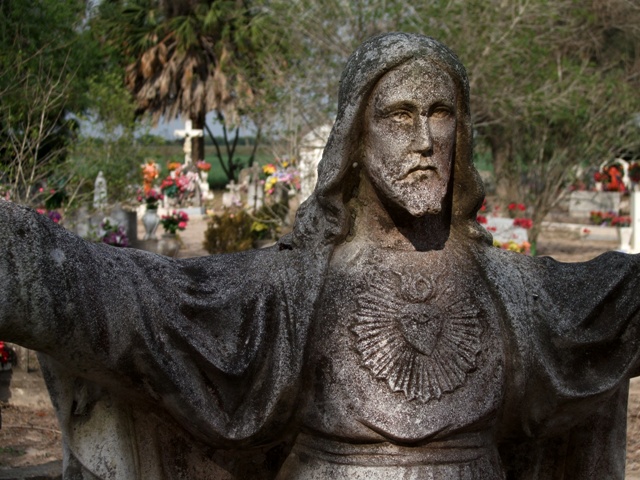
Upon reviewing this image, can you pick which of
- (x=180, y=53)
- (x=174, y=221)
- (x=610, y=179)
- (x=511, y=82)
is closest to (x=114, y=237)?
(x=174, y=221)

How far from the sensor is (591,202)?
23.0 meters

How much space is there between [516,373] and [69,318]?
1266mm

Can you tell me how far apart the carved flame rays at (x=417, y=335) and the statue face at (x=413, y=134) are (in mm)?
245

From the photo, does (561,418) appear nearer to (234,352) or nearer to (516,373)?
(516,373)

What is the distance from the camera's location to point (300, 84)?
1426 centimetres

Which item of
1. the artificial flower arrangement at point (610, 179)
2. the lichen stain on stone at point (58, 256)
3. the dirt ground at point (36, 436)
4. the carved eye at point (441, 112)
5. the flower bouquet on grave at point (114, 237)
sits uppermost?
the carved eye at point (441, 112)

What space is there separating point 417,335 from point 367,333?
0.46 ft

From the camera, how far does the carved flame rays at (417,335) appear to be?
278 centimetres

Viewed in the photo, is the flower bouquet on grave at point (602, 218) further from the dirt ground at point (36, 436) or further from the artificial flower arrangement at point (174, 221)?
the dirt ground at point (36, 436)

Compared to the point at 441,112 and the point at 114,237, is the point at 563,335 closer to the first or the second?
the point at 441,112

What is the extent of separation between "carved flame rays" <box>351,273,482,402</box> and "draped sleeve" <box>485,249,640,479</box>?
0.14m

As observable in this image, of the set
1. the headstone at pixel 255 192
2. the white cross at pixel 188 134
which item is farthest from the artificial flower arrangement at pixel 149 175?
the white cross at pixel 188 134

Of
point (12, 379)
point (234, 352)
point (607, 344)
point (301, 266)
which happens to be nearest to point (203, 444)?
A: point (234, 352)

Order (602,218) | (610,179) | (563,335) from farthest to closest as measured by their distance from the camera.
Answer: (610,179)
(602,218)
(563,335)
